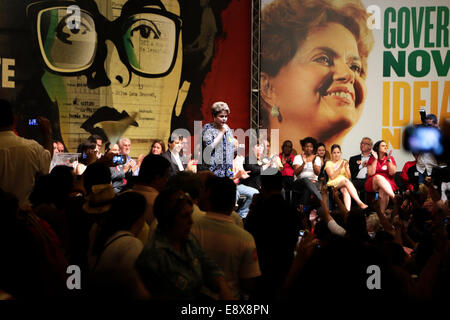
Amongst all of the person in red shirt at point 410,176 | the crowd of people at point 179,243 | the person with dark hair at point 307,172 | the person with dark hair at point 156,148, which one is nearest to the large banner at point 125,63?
the person with dark hair at point 156,148

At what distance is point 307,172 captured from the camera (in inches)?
307

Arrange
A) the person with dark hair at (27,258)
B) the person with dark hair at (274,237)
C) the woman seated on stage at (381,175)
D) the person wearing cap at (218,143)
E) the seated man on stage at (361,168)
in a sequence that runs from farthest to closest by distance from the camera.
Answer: the seated man on stage at (361,168)
the woman seated on stage at (381,175)
the person wearing cap at (218,143)
the person with dark hair at (274,237)
the person with dark hair at (27,258)

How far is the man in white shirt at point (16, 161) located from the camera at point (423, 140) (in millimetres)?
1969

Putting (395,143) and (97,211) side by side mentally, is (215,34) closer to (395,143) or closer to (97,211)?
(395,143)

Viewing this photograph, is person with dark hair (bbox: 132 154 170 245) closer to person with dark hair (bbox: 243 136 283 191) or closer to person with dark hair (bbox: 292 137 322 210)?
person with dark hair (bbox: 243 136 283 191)

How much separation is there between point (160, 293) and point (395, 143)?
8.32 m

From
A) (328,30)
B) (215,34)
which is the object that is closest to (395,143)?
(328,30)

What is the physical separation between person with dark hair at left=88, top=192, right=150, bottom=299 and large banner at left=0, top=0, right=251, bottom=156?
5658 millimetres

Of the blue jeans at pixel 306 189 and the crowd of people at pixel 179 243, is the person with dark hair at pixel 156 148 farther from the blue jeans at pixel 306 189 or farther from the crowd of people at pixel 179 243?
the crowd of people at pixel 179 243

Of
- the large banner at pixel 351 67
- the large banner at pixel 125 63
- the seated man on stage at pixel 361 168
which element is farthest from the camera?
the large banner at pixel 351 67

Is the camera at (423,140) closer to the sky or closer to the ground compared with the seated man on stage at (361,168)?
closer to the sky

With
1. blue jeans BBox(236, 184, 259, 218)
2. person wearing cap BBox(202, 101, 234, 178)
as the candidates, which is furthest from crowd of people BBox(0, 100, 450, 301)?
blue jeans BBox(236, 184, 259, 218)

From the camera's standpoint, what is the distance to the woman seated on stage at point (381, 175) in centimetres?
757

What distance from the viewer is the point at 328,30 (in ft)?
32.1
